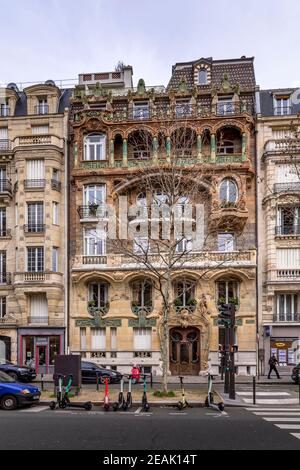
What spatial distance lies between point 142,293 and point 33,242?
736 centimetres

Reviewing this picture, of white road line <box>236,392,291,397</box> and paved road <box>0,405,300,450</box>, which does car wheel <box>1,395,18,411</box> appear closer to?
paved road <box>0,405,300,450</box>

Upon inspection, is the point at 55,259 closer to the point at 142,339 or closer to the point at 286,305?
the point at 142,339

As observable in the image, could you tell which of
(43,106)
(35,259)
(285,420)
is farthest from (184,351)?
(285,420)

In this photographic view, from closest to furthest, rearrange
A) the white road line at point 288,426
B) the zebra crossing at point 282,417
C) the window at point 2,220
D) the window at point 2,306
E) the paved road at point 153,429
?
the paved road at point 153,429 < the zebra crossing at point 282,417 < the white road line at point 288,426 < the window at point 2,306 < the window at point 2,220

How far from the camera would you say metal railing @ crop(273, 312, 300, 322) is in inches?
1240

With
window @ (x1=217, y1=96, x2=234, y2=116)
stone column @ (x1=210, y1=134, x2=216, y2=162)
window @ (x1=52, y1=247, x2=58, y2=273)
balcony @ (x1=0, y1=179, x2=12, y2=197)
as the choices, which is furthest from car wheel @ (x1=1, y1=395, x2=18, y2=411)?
window @ (x1=217, y1=96, x2=234, y2=116)

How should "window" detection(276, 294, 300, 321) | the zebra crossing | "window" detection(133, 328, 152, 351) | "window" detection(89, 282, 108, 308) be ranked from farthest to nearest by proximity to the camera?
"window" detection(89, 282, 108, 308) < "window" detection(133, 328, 152, 351) < "window" detection(276, 294, 300, 321) < the zebra crossing

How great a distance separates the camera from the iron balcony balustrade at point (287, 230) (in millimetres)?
31953

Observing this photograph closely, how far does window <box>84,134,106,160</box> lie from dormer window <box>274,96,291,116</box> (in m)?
11.0

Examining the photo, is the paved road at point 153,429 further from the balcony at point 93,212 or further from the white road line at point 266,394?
the balcony at point 93,212

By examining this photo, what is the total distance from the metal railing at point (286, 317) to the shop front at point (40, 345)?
12.8 m

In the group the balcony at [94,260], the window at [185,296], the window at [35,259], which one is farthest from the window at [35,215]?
the window at [185,296]

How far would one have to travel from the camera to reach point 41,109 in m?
35.8

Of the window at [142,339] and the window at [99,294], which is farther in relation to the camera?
the window at [99,294]
